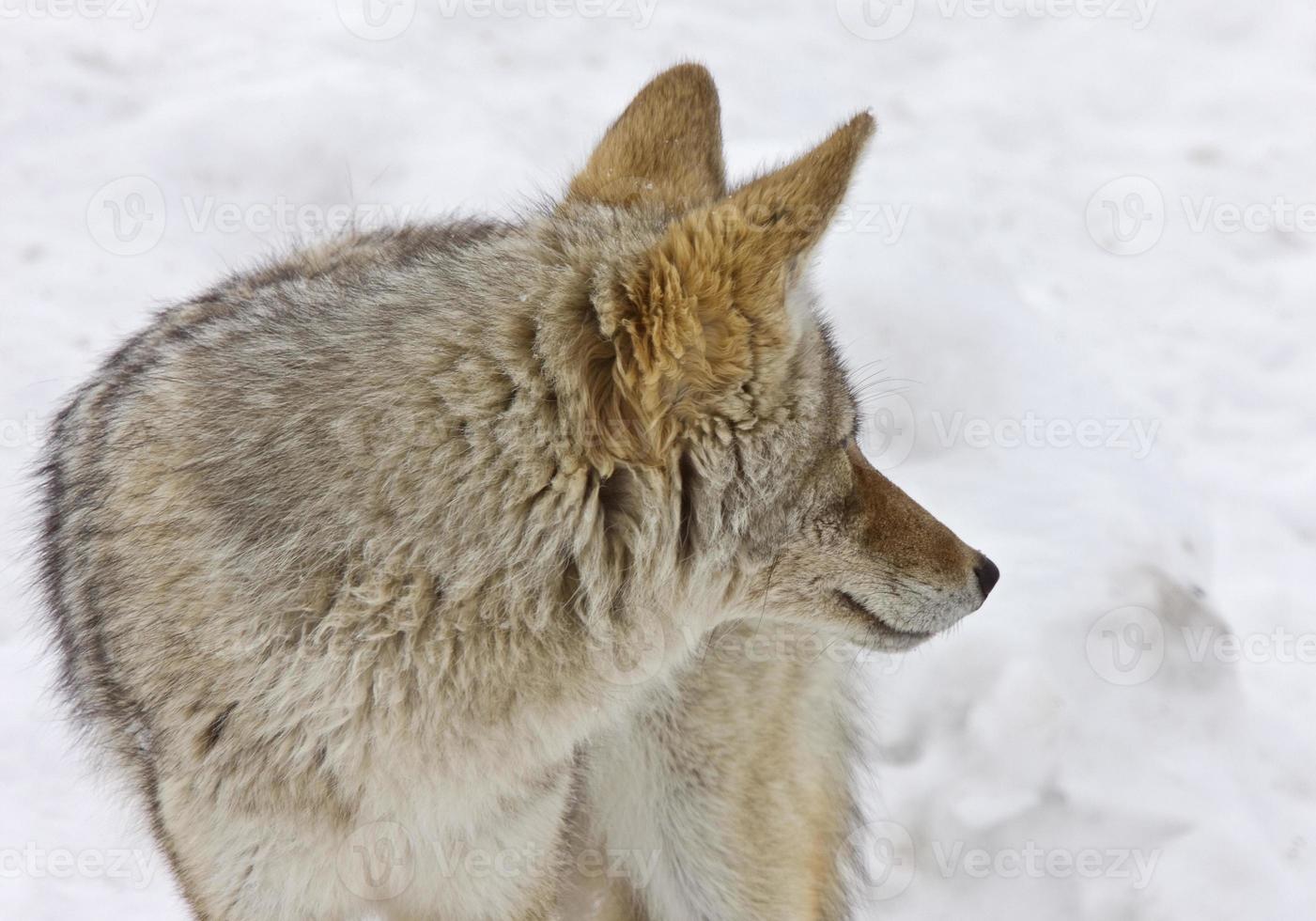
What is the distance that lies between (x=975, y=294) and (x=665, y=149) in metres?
2.98

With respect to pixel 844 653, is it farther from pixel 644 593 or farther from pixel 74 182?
pixel 74 182

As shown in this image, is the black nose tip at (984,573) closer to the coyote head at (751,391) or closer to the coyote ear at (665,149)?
the coyote head at (751,391)

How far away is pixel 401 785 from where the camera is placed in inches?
93.6

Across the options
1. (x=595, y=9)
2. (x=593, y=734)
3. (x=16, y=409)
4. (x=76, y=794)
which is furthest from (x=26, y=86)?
(x=593, y=734)

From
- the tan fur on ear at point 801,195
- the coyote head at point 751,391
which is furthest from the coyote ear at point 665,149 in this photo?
the tan fur on ear at point 801,195

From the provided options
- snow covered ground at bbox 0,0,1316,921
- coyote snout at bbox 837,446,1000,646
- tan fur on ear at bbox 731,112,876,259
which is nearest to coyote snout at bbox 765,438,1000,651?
coyote snout at bbox 837,446,1000,646

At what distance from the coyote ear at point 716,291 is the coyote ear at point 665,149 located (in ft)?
2.19

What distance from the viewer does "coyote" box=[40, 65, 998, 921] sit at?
2.18m

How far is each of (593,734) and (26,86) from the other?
486 cm

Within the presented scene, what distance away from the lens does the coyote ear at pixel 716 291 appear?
207 centimetres

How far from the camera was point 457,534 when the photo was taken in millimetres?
2203

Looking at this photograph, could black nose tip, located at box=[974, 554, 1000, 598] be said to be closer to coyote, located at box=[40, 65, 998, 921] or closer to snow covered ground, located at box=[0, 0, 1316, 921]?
coyote, located at box=[40, 65, 998, 921]

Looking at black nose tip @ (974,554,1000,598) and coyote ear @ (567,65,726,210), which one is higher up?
coyote ear @ (567,65,726,210)

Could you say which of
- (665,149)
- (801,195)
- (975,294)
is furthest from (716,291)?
(975,294)
